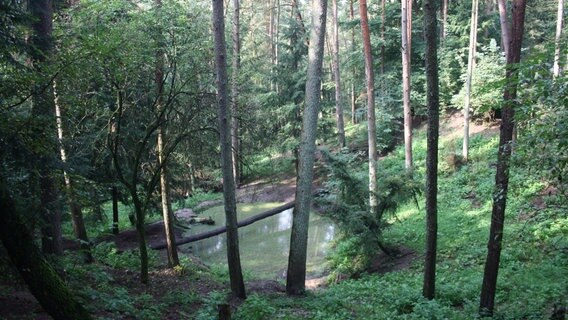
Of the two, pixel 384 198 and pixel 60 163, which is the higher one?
pixel 60 163

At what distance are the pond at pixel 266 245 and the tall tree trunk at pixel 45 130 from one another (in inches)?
258

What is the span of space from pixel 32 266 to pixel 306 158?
253 inches

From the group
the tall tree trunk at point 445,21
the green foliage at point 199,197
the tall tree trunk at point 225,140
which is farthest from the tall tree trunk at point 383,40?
the tall tree trunk at point 225,140

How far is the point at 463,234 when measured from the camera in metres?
13.1

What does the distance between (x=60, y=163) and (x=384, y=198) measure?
8996 millimetres

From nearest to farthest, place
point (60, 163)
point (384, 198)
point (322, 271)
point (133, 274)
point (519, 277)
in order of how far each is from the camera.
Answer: point (60, 163) < point (519, 277) < point (133, 274) < point (384, 198) < point (322, 271)

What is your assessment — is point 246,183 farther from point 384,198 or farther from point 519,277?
point 519,277

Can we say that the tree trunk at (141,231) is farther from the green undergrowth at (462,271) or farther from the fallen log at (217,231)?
the fallen log at (217,231)

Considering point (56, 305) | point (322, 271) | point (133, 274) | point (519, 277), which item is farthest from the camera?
point (322, 271)

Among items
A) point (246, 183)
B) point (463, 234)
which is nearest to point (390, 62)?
point (246, 183)

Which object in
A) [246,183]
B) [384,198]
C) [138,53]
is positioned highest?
[138,53]

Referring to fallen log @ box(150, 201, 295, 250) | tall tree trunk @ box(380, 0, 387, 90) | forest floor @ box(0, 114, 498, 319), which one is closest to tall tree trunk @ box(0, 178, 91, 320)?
forest floor @ box(0, 114, 498, 319)

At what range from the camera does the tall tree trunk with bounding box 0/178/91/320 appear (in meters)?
4.36

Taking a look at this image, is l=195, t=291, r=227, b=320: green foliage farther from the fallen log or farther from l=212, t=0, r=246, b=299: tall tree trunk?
the fallen log
